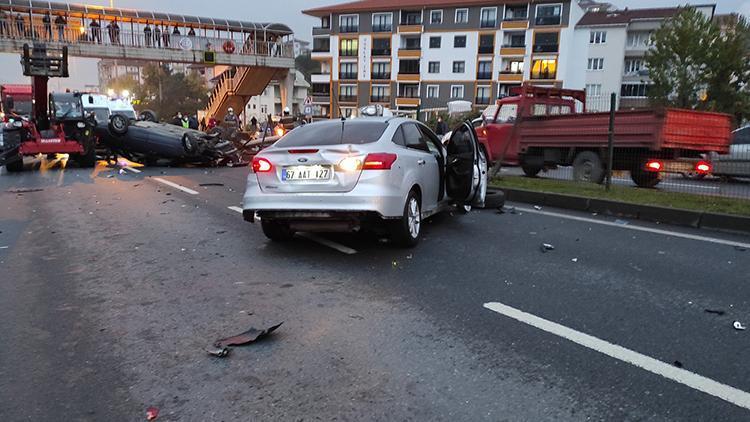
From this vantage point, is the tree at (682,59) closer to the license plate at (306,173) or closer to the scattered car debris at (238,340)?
the license plate at (306,173)

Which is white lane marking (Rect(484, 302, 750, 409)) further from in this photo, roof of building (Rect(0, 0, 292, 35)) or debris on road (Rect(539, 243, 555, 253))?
roof of building (Rect(0, 0, 292, 35))

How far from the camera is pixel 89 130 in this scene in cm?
1647

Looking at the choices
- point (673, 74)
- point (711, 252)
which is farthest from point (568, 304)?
point (673, 74)

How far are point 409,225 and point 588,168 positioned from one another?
7.52 m

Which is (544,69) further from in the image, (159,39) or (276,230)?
(276,230)

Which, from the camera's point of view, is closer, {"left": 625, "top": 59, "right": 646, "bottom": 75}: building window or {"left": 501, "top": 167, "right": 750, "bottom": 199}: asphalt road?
{"left": 501, "top": 167, "right": 750, "bottom": 199}: asphalt road

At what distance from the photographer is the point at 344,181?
572 cm

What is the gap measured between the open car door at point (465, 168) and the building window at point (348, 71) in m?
60.6

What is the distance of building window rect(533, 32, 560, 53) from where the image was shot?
56.5 m

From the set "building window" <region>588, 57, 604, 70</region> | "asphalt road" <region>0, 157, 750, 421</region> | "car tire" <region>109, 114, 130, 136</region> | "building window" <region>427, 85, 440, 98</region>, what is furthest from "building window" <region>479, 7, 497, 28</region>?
"asphalt road" <region>0, 157, 750, 421</region>

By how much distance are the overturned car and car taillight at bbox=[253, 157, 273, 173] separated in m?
11.1

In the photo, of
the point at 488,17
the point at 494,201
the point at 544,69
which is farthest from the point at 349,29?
the point at 494,201

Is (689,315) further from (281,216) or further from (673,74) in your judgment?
(673,74)

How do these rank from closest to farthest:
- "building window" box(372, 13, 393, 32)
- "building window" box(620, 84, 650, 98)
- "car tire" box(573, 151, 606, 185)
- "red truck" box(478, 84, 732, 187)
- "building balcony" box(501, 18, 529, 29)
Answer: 1. "red truck" box(478, 84, 732, 187)
2. "car tire" box(573, 151, 606, 185)
3. "building window" box(620, 84, 650, 98)
4. "building balcony" box(501, 18, 529, 29)
5. "building window" box(372, 13, 393, 32)
